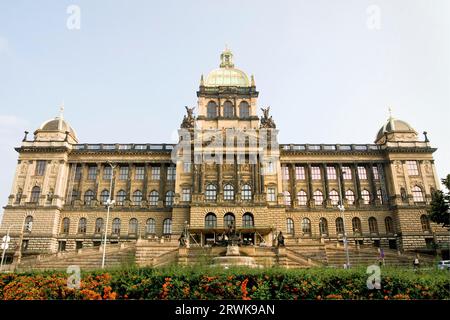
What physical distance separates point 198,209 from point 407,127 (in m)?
42.2

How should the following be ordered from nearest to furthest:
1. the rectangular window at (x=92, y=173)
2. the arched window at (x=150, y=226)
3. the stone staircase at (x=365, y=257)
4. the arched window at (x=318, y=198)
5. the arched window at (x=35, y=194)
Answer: the stone staircase at (x=365, y=257), the arched window at (x=35, y=194), the arched window at (x=150, y=226), the arched window at (x=318, y=198), the rectangular window at (x=92, y=173)

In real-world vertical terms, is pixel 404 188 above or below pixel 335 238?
above

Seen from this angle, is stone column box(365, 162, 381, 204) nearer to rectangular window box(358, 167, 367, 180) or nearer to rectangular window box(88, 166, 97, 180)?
rectangular window box(358, 167, 367, 180)

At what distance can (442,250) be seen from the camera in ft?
168

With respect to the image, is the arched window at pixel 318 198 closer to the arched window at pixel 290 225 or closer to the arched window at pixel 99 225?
the arched window at pixel 290 225

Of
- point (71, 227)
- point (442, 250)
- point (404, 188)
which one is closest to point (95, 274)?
point (71, 227)

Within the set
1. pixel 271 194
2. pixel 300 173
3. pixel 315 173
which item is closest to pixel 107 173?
pixel 271 194

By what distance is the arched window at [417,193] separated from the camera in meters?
58.6

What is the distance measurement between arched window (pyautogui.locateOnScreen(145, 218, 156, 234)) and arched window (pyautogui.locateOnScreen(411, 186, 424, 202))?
44.7 metres

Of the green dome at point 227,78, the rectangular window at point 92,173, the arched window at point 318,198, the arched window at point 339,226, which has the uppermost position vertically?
the green dome at point 227,78

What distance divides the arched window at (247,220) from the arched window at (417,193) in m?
29.0

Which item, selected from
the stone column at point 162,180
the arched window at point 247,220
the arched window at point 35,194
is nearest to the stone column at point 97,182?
the arched window at point 35,194

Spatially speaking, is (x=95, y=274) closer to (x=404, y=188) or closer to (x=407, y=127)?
(x=404, y=188)

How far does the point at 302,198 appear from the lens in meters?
60.8
